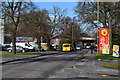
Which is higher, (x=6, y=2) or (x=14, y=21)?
(x=6, y=2)

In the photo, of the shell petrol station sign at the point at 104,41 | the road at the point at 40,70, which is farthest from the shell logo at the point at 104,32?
the road at the point at 40,70

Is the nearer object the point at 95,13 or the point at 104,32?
the point at 104,32

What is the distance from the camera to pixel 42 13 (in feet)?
168

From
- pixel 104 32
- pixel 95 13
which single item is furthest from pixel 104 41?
pixel 95 13

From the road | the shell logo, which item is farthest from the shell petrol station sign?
the road

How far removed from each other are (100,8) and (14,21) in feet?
44.6

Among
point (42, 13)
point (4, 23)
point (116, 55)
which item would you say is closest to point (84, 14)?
point (116, 55)

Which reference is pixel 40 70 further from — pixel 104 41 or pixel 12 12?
pixel 12 12

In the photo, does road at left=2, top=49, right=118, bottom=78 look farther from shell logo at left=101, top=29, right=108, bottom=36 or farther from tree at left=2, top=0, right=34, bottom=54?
tree at left=2, top=0, right=34, bottom=54

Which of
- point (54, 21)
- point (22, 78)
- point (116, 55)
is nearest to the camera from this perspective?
point (22, 78)

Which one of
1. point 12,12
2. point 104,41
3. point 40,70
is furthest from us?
point 12,12

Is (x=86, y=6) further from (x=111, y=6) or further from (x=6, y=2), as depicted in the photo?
(x=6, y=2)

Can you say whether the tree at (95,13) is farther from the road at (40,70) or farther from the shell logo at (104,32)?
the road at (40,70)

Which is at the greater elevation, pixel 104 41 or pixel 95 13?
pixel 95 13
